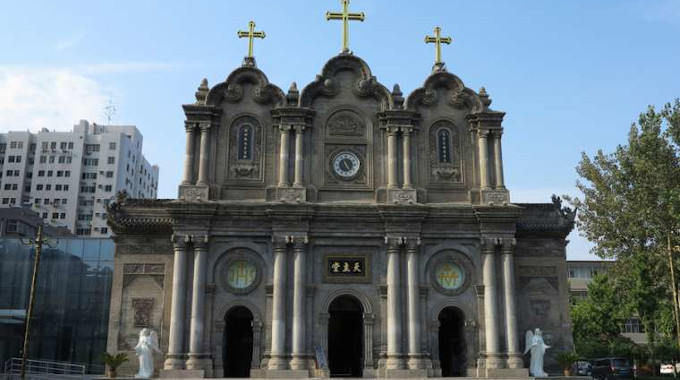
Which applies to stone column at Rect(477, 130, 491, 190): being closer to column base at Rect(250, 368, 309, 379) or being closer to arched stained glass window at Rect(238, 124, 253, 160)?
arched stained glass window at Rect(238, 124, 253, 160)

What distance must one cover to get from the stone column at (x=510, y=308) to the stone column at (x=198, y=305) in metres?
14.2

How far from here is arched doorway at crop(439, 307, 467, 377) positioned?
104ft

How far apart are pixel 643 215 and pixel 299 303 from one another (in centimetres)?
2182

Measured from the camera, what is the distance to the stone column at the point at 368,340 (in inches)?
1185

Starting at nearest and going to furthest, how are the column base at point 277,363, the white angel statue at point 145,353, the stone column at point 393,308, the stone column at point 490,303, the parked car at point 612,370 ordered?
the white angel statue at point 145,353
the column base at point 277,363
the stone column at point 393,308
the stone column at point 490,303
the parked car at point 612,370

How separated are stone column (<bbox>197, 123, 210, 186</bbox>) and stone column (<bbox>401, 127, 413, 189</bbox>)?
9.89 meters

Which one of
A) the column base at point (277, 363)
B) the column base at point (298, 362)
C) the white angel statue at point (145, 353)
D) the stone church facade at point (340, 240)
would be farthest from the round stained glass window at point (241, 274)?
the white angel statue at point (145, 353)

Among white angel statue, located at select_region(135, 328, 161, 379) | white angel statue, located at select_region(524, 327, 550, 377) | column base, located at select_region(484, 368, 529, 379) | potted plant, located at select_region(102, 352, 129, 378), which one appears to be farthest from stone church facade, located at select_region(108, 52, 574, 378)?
potted plant, located at select_region(102, 352, 129, 378)

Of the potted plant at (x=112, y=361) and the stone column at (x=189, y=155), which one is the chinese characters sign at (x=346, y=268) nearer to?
the stone column at (x=189, y=155)

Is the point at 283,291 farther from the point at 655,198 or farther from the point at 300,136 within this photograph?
the point at 655,198

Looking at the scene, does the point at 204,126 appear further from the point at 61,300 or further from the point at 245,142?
the point at 61,300

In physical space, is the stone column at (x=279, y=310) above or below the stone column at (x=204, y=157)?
below

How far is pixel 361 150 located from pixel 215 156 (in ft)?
24.4

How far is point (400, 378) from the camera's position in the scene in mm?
29203
